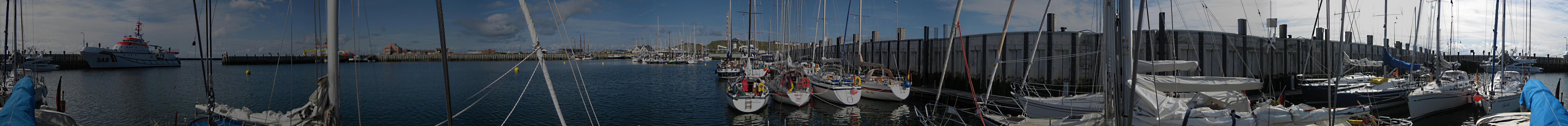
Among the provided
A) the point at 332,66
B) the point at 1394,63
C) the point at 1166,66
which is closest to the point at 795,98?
the point at 1166,66

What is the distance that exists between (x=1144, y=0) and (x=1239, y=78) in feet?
30.1

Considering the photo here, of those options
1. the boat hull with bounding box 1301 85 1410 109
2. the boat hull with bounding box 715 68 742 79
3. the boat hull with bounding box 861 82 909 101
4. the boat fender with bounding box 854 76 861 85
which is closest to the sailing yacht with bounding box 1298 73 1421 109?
the boat hull with bounding box 1301 85 1410 109

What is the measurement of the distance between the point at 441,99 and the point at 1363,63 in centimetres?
3741

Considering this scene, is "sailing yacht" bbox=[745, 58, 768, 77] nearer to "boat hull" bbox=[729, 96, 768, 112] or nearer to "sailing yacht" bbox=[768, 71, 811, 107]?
"sailing yacht" bbox=[768, 71, 811, 107]

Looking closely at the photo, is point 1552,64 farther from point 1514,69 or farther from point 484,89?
point 484,89

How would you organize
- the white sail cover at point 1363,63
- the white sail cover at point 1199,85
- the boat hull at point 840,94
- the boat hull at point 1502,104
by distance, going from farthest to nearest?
1. the white sail cover at point 1363,63
2. the boat hull at point 840,94
3. the boat hull at point 1502,104
4. the white sail cover at point 1199,85

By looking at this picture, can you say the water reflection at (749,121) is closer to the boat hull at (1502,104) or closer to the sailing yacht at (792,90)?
the sailing yacht at (792,90)

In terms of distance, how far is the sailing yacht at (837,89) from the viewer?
74.5 feet

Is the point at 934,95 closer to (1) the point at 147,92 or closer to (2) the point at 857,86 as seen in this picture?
(2) the point at 857,86

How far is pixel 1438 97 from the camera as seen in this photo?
19562mm

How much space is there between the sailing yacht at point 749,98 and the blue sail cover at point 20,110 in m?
14.1

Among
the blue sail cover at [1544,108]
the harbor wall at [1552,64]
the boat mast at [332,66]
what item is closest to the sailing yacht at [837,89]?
the blue sail cover at [1544,108]

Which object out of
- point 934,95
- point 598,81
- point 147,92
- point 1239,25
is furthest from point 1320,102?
point 147,92

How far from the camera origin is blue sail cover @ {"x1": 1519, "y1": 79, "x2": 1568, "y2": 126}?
405 inches
